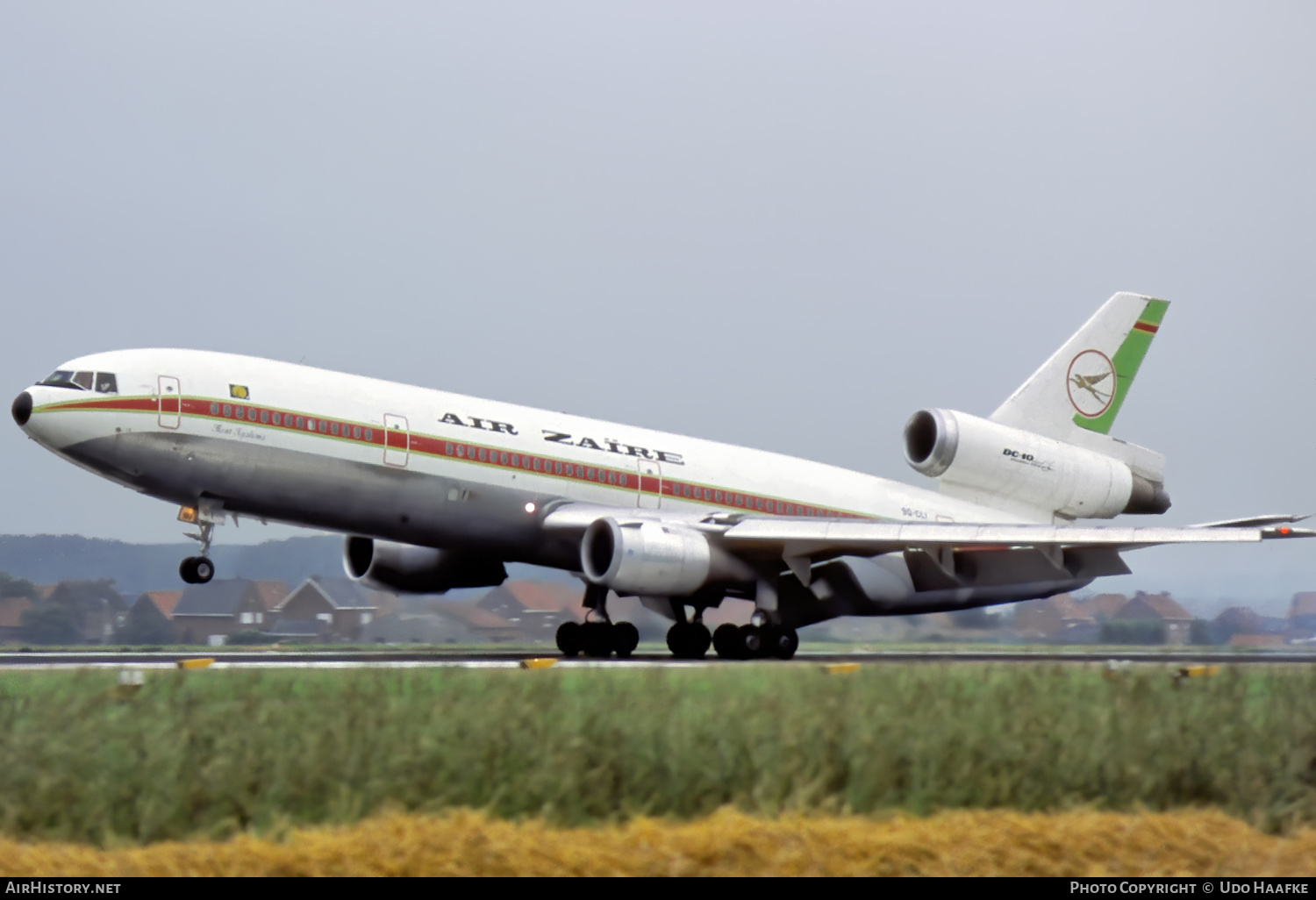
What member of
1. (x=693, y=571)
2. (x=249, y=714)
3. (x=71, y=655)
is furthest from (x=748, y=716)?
(x=71, y=655)

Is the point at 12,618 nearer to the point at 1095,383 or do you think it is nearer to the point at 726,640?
the point at 726,640

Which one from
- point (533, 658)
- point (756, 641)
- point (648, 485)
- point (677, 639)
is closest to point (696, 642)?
point (677, 639)

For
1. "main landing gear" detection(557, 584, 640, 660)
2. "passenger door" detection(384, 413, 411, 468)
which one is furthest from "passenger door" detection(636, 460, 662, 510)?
"passenger door" detection(384, 413, 411, 468)

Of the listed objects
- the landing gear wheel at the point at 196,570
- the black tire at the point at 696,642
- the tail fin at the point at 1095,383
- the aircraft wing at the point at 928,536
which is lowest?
the black tire at the point at 696,642

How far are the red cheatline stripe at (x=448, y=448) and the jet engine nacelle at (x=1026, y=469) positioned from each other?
2.63 m

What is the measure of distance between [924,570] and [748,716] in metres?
19.0

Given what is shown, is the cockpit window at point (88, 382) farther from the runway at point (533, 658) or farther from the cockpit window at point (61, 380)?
the runway at point (533, 658)

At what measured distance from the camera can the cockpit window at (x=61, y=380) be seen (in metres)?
24.1

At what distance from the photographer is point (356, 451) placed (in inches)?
1001

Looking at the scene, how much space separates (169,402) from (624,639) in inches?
433

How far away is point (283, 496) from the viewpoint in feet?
81.8

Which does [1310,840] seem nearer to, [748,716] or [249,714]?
[748,716]

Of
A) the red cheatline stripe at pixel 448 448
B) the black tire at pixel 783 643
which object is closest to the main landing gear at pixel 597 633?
the red cheatline stripe at pixel 448 448

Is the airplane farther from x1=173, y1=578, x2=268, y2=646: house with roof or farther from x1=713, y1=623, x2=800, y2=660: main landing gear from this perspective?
x1=173, y1=578, x2=268, y2=646: house with roof
